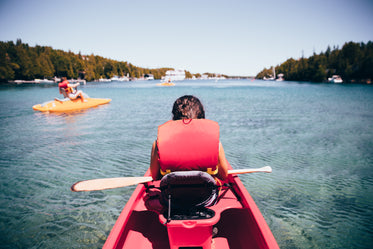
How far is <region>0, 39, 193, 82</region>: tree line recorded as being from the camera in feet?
261

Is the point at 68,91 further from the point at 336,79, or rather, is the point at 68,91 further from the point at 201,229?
the point at 336,79

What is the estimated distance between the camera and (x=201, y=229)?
2.19 metres

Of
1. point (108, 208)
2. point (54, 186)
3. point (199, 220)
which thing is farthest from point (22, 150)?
point (199, 220)

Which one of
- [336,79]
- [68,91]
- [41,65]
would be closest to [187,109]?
[68,91]

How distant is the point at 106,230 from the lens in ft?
13.1

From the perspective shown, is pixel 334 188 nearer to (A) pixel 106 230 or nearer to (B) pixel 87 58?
(A) pixel 106 230

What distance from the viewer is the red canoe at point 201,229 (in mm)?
2215

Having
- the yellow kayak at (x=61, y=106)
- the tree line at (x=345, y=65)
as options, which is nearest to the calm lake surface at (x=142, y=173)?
the yellow kayak at (x=61, y=106)

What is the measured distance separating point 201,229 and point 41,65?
373 feet

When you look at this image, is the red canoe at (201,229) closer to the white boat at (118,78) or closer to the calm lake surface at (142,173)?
the calm lake surface at (142,173)

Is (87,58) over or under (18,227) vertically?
over

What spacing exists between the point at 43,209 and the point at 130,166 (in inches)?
103

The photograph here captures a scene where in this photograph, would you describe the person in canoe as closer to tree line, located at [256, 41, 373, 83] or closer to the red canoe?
the red canoe

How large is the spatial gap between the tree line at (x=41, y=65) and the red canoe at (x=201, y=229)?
9459cm
